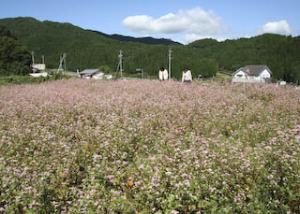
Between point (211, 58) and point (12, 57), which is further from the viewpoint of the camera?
point (211, 58)

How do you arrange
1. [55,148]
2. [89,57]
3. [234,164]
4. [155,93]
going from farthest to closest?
[89,57]
[155,93]
[55,148]
[234,164]

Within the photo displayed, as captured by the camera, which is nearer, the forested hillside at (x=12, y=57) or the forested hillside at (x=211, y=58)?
the forested hillside at (x=12, y=57)

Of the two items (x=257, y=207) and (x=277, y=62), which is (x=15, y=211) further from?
(x=277, y=62)

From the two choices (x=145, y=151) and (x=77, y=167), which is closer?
(x=77, y=167)

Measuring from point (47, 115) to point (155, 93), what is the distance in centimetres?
545

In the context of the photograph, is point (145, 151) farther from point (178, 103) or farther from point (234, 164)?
point (178, 103)

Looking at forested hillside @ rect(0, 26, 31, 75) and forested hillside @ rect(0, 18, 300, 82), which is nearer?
forested hillside @ rect(0, 26, 31, 75)

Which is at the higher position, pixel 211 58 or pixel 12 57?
pixel 211 58

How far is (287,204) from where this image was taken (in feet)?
16.1

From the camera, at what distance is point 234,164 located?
591 cm

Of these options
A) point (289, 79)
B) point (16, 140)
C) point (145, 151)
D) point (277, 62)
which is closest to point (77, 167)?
point (145, 151)

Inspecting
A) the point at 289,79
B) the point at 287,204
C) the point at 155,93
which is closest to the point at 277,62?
the point at 289,79

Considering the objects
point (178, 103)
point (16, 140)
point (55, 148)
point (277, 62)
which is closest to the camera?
point (55, 148)

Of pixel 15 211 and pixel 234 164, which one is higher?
pixel 234 164
